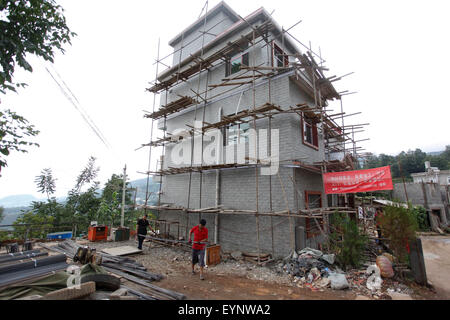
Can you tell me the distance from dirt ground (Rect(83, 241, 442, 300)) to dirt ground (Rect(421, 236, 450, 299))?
0.72 m

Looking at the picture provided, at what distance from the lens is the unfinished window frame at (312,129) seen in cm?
954

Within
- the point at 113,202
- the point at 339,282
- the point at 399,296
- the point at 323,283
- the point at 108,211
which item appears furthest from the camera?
the point at 113,202

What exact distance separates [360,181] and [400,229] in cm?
177

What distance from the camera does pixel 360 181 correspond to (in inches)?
286

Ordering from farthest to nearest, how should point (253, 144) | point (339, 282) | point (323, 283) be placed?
point (253, 144) → point (323, 283) → point (339, 282)

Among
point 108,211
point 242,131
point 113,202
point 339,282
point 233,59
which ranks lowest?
point 339,282

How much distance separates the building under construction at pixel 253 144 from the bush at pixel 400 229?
1786 millimetres

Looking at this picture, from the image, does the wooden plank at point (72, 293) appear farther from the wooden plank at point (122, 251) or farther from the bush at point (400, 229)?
the bush at point (400, 229)

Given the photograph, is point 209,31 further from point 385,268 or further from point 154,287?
→ point 385,268

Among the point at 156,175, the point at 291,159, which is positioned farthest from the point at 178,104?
the point at 291,159

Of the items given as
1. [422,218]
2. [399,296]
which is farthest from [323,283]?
[422,218]

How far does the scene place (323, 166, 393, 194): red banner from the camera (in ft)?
22.5

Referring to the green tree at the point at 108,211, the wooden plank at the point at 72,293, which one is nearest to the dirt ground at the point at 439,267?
the wooden plank at the point at 72,293
